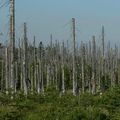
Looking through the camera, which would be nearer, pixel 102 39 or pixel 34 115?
pixel 34 115

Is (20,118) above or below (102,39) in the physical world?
below

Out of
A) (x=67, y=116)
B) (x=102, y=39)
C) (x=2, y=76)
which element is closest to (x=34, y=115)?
(x=67, y=116)

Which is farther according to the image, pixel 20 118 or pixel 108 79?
pixel 108 79

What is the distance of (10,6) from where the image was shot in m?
25.7

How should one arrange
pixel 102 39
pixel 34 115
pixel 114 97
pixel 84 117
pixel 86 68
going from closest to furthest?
1. pixel 84 117
2. pixel 34 115
3. pixel 114 97
4. pixel 102 39
5. pixel 86 68

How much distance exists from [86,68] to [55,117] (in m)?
41.9

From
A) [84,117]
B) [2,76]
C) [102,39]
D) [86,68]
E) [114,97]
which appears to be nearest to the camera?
[84,117]

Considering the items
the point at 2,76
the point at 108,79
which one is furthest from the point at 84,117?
the point at 108,79

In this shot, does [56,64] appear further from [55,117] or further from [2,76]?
[55,117]

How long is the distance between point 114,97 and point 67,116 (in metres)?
9.54

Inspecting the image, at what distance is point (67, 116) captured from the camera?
15.4 metres

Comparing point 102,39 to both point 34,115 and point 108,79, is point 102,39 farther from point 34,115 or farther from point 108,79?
point 34,115

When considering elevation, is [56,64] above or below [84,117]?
above

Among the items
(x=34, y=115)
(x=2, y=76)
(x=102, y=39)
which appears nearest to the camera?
(x=34, y=115)
